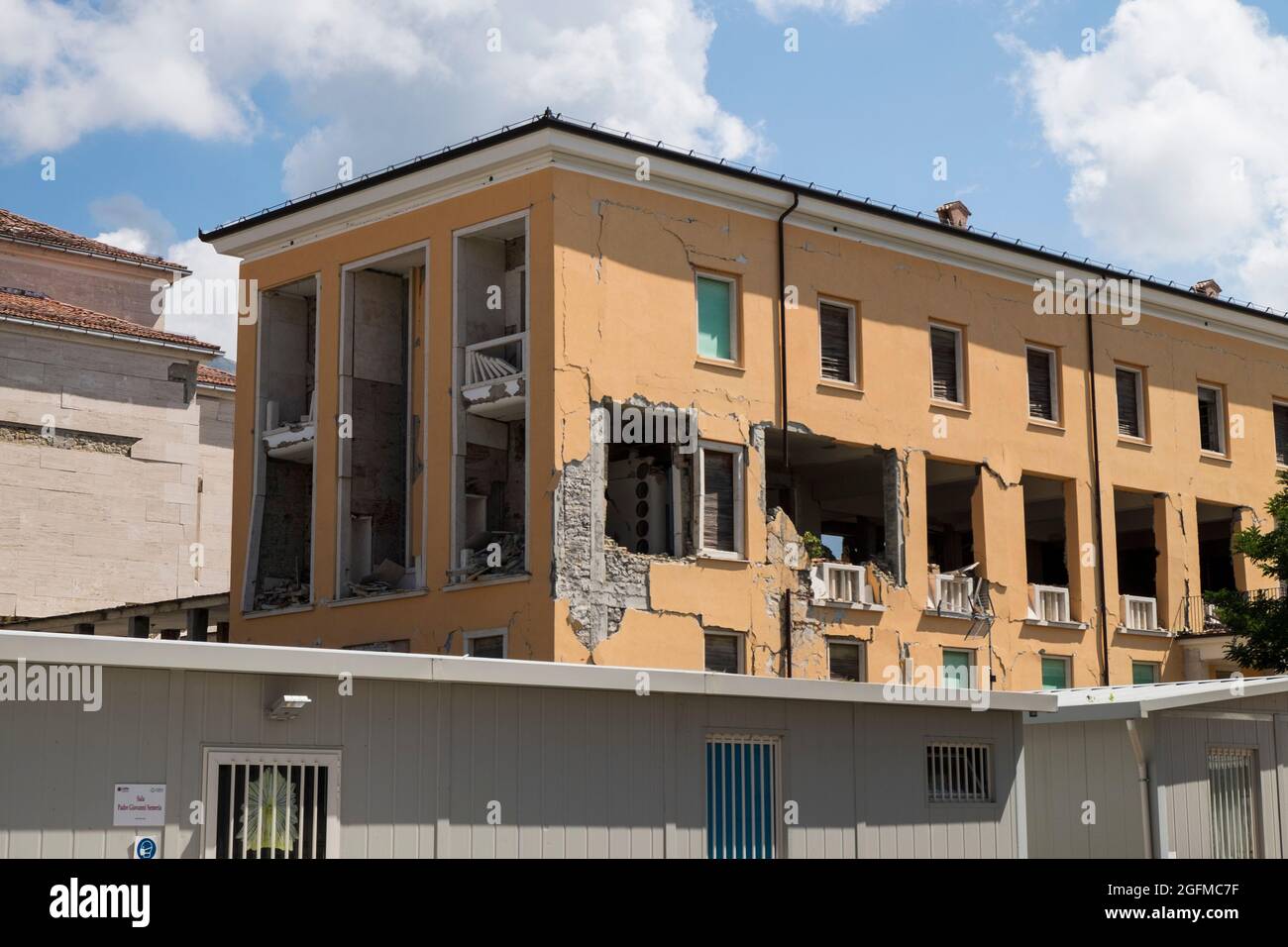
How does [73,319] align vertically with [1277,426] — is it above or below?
above

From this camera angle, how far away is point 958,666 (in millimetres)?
32938

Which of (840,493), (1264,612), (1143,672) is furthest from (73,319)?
(1264,612)

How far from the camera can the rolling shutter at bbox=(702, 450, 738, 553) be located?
29828 mm

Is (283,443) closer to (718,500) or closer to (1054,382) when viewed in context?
(718,500)

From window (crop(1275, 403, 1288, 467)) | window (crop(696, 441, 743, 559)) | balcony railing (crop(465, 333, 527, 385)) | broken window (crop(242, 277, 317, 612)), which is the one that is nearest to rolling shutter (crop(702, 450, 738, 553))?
window (crop(696, 441, 743, 559))

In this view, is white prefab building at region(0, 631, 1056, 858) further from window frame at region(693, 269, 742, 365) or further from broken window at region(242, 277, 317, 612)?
broken window at region(242, 277, 317, 612)

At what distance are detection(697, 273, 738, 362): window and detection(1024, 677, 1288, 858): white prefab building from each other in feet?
32.7

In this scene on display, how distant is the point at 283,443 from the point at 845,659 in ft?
37.2

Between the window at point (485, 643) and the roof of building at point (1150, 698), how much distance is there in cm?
930

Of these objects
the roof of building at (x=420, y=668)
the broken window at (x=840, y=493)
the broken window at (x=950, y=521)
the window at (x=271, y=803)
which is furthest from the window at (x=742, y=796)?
the broken window at (x=950, y=521)

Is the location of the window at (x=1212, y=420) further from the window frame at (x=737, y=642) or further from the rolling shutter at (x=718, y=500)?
the window frame at (x=737, y=642)

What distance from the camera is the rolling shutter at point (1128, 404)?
37.2 m
